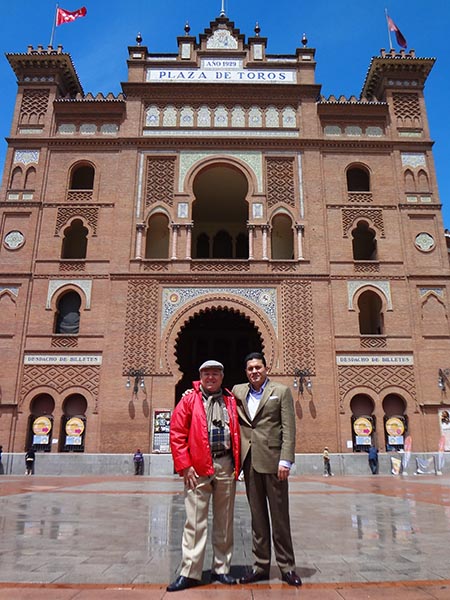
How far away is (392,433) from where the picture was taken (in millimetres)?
19422

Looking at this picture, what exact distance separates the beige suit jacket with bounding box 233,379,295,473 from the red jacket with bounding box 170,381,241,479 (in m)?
0.12

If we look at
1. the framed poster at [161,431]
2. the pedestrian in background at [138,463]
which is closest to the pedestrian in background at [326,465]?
the framed poster at [161,431]

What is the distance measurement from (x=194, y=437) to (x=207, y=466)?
0.27 m

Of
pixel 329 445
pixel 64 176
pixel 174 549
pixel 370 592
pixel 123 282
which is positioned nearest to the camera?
pixel 370 592

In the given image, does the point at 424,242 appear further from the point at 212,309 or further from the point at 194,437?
the point at 194,437

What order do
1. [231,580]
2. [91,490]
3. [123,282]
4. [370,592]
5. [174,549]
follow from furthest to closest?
1. [123,282]
2. [91,490]
3. [174,549]
4. [231,580]
5. [370,592]

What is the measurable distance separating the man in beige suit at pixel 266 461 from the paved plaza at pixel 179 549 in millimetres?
244

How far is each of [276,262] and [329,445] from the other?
25.6 ft

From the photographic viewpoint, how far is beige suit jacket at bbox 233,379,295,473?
4.41 m

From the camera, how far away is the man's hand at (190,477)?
13.9 ft

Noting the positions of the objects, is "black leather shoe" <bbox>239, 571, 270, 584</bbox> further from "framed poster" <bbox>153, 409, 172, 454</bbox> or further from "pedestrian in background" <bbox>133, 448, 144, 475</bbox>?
"framed poster" <bbox>153, 409, 172, 454</bbox>

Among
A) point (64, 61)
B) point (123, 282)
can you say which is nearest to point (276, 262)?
point (123, 282)

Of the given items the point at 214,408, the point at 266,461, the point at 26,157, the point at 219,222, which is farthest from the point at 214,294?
the point at 266,461

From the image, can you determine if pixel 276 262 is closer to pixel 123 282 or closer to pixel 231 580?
pixel 123 282
